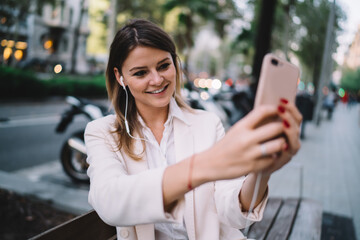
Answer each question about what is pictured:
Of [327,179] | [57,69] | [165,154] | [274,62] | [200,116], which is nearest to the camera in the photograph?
[274,62]

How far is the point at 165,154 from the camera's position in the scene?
5.59ft

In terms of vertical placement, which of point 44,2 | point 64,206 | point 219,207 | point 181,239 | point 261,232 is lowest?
point 64,206

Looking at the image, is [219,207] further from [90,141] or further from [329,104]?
[329,104]

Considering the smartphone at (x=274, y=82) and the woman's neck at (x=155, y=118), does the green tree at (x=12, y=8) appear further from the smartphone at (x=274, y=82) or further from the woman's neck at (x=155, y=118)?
the smartphone at (x=274, y=82)

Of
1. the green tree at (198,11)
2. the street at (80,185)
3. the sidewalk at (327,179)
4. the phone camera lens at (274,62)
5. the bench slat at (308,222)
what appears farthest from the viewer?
the green tree at (198,11)

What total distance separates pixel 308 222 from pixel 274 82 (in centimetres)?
194

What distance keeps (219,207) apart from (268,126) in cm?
88

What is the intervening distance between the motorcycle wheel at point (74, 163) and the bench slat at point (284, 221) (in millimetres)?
3069

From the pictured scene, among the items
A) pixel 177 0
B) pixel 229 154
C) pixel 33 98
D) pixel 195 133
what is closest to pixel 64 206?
pixel 195 133

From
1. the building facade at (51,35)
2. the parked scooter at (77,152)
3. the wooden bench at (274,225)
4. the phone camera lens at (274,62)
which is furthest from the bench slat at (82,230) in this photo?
the building facade at (51,35)

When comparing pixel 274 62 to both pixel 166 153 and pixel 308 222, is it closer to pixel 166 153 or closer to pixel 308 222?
pixel 166 153

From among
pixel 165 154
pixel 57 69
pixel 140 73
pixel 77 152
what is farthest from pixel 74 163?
pixel 140 73

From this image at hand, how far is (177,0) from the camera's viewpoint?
24016 millimetres

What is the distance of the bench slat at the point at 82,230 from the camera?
4.57 ft
